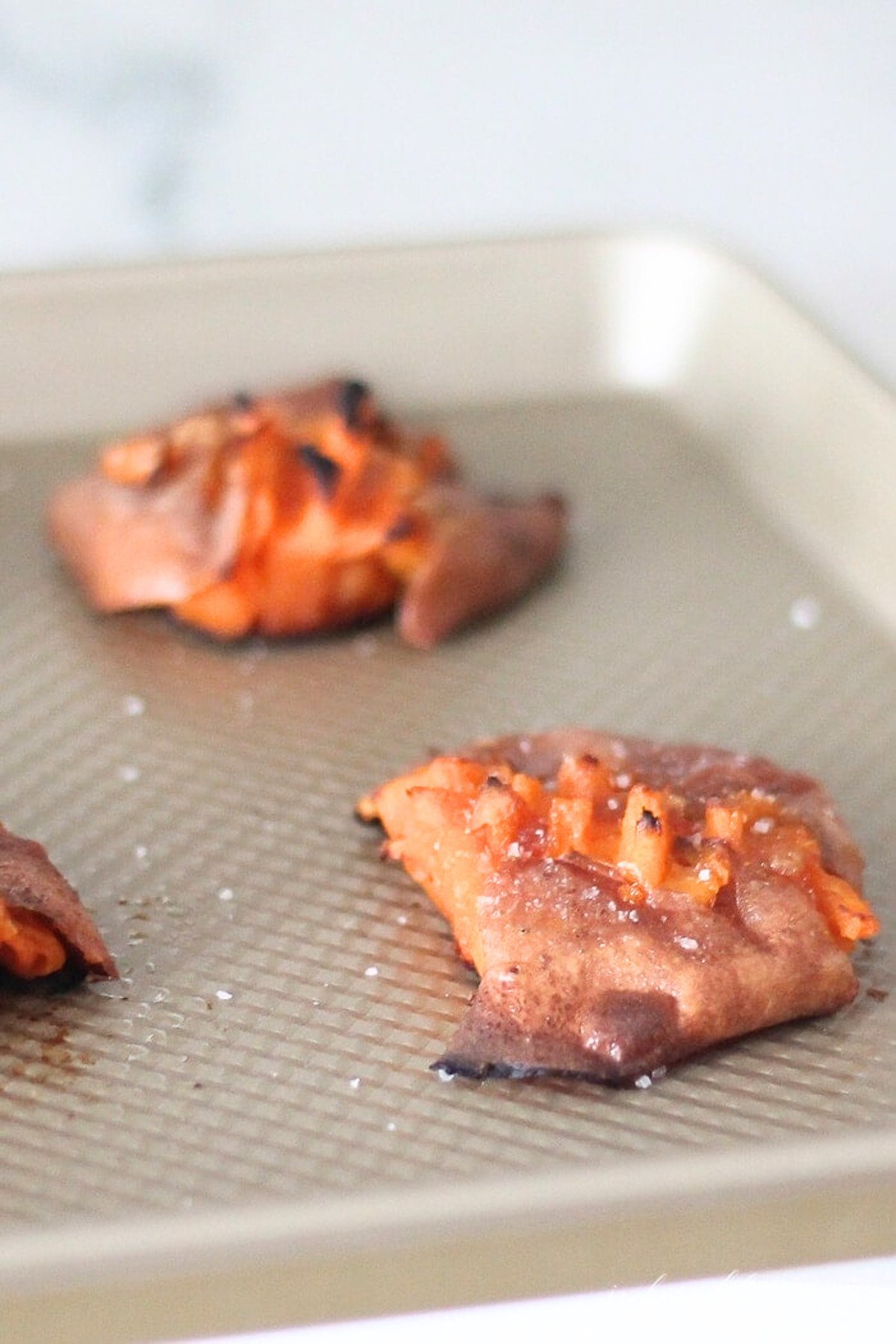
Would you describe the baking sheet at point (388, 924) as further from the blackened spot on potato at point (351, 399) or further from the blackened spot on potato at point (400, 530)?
the blackened spot on potato at point (351, 399)

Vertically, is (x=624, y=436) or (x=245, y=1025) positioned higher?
(x=624, y=436)

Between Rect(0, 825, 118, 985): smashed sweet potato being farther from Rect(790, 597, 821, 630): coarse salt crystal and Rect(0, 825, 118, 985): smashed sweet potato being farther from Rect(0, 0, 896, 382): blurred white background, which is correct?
Rect(0, 0, 896, 382): blurred white background

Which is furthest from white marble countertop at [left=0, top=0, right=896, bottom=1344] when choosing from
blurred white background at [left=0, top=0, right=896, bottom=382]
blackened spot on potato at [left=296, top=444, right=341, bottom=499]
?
blackened spot on potato at [left=296, top=444, right=341, bottom=499]

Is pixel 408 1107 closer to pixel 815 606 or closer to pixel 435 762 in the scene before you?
pixel 435 762

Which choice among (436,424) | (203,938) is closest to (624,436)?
(436,424)

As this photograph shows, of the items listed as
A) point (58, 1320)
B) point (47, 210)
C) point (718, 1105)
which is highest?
point (718, 1105)

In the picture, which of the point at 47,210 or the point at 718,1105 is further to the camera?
the point at 47,210
